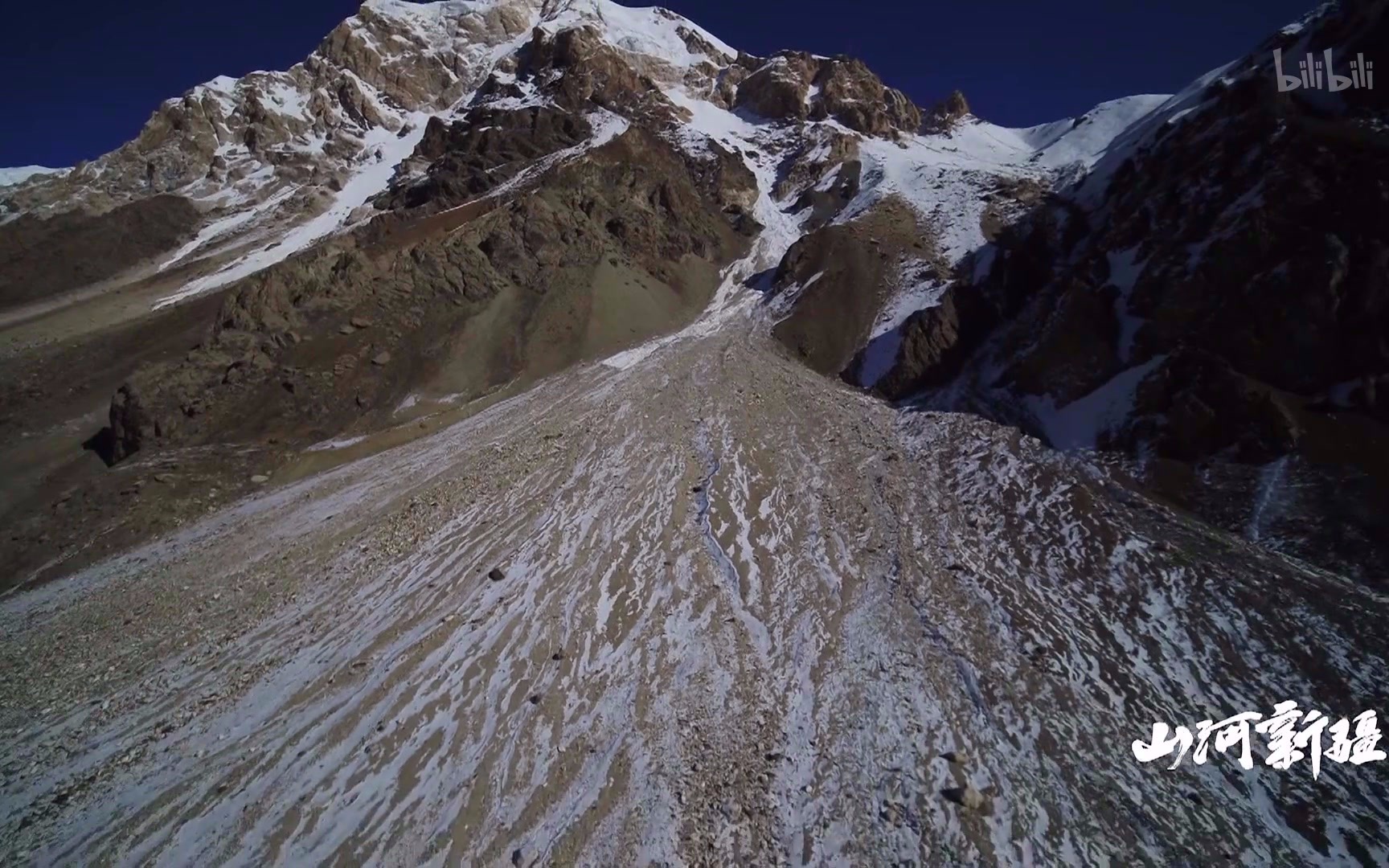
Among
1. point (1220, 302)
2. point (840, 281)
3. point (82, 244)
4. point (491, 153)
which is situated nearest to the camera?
point (1220, 302)

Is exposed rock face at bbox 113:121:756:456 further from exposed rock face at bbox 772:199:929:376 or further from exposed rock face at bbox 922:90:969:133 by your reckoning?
exposed rock face at bbox 922:90:969:133

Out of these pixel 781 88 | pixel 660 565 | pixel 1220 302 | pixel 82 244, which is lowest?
pixel 660 565

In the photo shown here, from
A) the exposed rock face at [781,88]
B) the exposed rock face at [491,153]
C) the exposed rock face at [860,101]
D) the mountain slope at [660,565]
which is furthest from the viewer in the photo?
the exposed rock face at [781,88]

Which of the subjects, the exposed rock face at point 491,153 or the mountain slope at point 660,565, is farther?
the exposed rock face at point 491,153

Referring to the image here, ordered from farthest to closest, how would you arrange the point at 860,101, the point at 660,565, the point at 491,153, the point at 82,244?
the point at 860,101
the point at 491,153
the point at 82,244
the point at 660,565

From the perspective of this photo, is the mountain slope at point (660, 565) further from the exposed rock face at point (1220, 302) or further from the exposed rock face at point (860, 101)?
the exposed rock face at point (860, 101)

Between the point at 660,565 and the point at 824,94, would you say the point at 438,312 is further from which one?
the point at 824,94

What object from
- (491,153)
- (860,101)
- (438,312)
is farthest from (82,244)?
(860,101)

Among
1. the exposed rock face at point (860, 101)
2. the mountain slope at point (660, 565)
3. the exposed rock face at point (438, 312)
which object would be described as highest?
the exposed rock face at point (860, 101)

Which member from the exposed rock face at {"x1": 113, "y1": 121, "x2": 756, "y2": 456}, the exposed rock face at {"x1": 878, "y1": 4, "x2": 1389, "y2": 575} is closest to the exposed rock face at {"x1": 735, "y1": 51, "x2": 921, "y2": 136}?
the exposed rock face at {"x1": 113, "y1": 121, "x2": 756, "y2": 456}

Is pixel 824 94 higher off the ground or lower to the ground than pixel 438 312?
higher

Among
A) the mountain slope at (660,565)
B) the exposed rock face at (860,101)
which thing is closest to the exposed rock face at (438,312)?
the mountain slope at (660,565)
